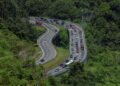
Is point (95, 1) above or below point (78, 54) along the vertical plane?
above

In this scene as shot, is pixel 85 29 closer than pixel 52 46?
No

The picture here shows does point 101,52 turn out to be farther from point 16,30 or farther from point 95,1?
point 95,1

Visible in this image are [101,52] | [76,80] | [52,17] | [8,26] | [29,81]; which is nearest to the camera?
[29,81]

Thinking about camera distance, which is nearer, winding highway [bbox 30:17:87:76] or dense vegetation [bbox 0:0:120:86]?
dense vegetation [bbox 0:0:120:86]

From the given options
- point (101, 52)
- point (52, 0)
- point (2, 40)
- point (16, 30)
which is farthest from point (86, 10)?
point (2, 40)
